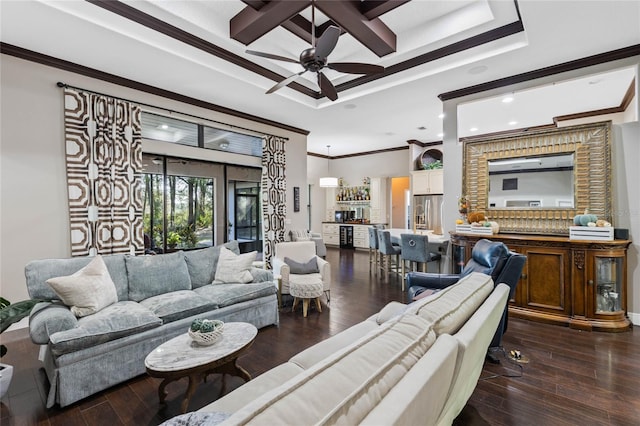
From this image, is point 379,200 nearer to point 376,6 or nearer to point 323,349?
point 376,6

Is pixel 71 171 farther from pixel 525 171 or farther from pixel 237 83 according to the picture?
pixel 525 171

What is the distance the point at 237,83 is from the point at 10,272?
356 centimetres

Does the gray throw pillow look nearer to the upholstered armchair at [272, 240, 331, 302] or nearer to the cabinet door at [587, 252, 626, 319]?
the upholstered armchair at [272, 240, 331, 302]

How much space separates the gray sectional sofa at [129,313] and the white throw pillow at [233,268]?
9 centimetres

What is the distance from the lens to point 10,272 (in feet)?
10.7

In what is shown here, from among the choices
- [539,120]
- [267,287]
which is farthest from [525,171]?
[267,287]

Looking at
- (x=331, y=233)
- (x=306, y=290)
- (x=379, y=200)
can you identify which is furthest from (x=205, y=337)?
(x=331, y=233)

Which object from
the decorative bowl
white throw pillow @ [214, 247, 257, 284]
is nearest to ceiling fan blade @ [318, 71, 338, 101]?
white throw pillow @ [214, 247, 257, 284]

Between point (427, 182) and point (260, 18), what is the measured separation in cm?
614

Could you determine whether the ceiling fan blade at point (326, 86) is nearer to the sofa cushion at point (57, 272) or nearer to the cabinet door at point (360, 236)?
the sofa cushion at point (57, 272)

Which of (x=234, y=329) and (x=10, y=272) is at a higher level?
(x=10, y=272)

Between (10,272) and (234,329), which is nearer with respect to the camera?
(234,329)

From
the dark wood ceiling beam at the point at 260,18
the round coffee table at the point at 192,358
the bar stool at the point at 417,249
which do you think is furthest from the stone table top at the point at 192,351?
the bar stool at the point at 417,249

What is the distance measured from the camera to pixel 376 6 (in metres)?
2.78
